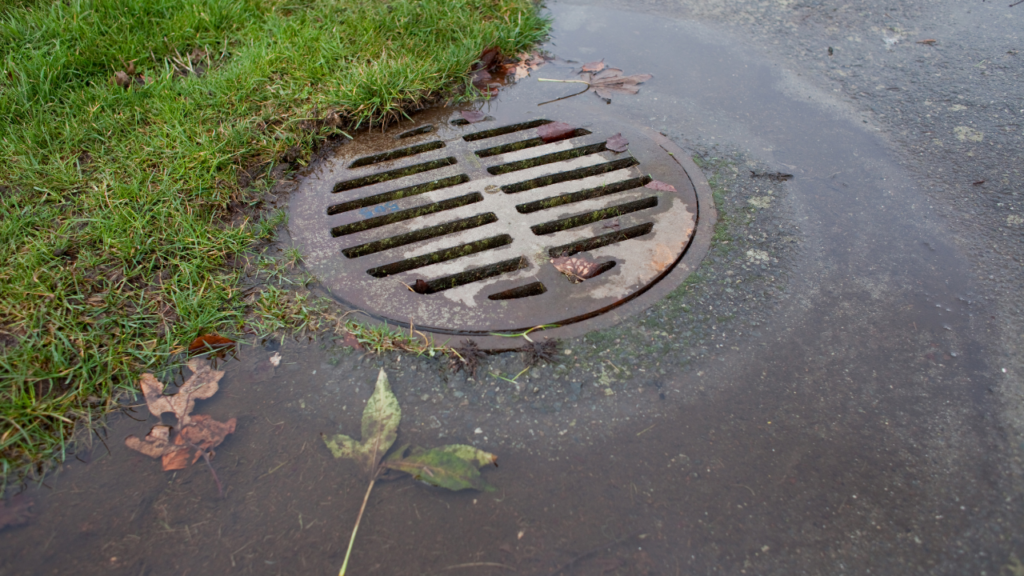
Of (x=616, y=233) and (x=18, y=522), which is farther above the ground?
(x=616, y=233)

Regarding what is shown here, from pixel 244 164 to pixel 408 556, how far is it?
149 centimetres

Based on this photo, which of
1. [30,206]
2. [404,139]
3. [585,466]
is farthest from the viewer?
[404,139]

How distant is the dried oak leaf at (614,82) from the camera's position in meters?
2.48

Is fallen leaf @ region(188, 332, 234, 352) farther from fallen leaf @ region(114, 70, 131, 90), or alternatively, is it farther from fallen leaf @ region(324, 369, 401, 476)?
fallen leaf @ region(114, 70, 131, 90)

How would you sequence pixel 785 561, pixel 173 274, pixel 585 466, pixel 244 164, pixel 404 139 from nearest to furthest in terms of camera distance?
pixel 785 561, pixel 585 466, pixel 173 274, pixel 244 164, pixel 404 139

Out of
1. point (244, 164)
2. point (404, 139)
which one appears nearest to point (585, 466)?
point (404, 139)

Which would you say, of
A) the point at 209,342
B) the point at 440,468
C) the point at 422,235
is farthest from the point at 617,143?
the point at 209,342

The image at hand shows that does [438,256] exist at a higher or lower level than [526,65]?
lower

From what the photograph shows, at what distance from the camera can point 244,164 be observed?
213 centimetres

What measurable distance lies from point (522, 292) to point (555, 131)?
2.58 ft

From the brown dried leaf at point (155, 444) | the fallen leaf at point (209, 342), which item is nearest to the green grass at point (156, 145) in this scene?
the fallen leaf at point (209, 342)

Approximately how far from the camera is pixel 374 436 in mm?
1438

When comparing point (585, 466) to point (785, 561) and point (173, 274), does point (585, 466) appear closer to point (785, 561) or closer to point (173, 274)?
point (785, 561)

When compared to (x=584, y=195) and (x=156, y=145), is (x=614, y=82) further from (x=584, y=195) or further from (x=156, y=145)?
(x=156, y=145)
